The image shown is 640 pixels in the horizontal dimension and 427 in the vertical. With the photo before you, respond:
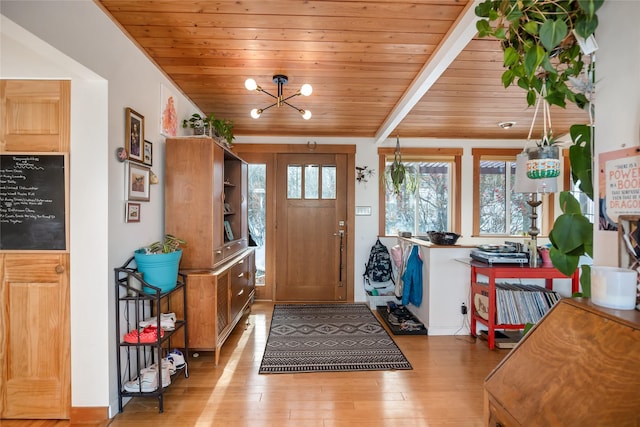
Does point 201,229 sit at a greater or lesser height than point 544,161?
lesser

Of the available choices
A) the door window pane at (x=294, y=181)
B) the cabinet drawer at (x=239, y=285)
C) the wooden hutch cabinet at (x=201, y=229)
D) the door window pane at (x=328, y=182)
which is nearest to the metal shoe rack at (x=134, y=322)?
the wooden hutch cabinet at (x=201, y=229)

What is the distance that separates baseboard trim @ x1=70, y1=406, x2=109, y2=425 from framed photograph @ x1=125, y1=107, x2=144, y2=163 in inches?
60.9

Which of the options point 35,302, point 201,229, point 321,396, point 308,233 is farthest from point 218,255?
point 308,233

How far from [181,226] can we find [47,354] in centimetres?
114

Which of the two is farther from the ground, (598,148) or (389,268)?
(598,148)

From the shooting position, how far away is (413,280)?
11.1 feet

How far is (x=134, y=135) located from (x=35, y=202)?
26.9 inches

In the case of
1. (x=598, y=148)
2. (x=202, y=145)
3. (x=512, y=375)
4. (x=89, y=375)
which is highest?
(x=202, y=145)

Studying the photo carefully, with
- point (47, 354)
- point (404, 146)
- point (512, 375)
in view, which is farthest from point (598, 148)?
point (404, 146)

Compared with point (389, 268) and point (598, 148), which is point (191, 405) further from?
point (389, 268)

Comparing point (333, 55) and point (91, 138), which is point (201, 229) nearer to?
point (91, 138)

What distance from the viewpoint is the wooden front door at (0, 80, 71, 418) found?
1.82 meters

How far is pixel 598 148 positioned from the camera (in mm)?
959

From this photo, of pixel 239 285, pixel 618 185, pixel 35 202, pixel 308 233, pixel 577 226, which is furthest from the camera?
pixel 308 233
